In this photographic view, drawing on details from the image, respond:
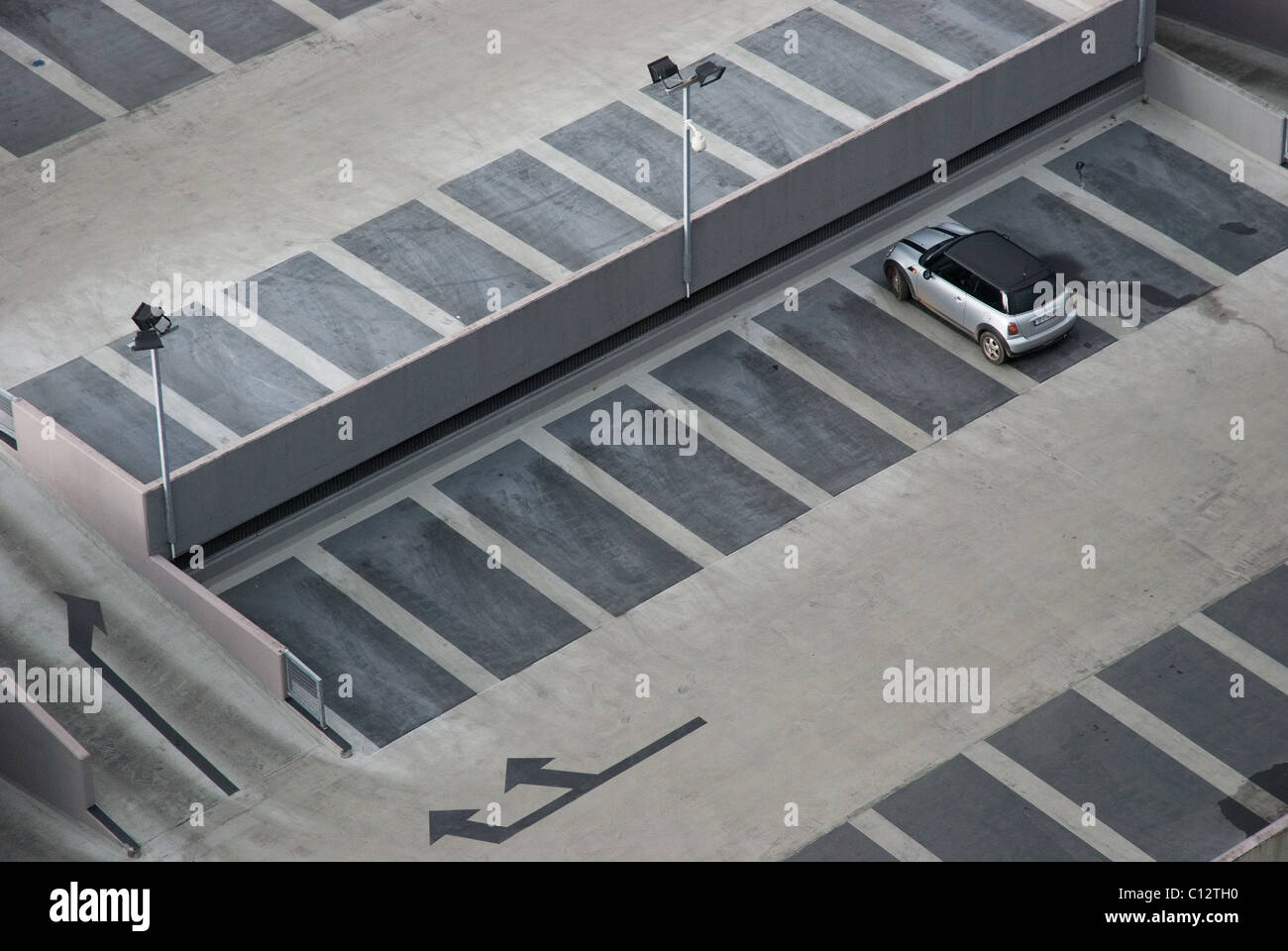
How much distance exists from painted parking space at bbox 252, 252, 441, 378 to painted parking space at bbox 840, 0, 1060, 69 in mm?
11503

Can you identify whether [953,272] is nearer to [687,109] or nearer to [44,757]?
[687,109]

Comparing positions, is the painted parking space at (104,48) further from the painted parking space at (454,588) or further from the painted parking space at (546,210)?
the painted parking space at (454,588)

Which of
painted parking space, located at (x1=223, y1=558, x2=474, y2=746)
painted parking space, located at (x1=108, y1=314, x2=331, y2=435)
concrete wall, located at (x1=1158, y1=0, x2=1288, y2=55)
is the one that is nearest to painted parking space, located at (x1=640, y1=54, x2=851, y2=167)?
painted parking space, located at (x1=108, y1=314, x2=331, y2=435)

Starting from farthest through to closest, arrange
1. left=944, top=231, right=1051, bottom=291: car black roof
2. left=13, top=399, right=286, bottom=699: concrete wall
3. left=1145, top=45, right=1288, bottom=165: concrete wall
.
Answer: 1. left=1145, top=45, right=1288, bottom=165: concrete wall
2. left=944, top=231, right=1051, bottom=291: car black roof
3. left=13, top=399, right=286, bottom=699: concrete wall

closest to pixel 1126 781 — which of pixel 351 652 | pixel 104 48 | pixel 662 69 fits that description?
pixel 351 652

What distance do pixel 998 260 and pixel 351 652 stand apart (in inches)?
518

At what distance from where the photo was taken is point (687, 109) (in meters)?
47.6

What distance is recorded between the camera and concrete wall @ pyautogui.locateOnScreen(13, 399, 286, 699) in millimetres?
43969

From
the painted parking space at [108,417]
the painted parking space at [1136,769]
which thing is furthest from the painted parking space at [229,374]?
the painted parking space at [1136,769]

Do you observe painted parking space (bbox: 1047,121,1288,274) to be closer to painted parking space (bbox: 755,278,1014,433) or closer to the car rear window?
the car rear window

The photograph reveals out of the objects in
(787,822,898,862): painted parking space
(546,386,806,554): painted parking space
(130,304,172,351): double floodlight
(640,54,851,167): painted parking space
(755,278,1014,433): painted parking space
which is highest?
(130,304,172,351): double floodlight

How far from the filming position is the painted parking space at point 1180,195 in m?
52.0

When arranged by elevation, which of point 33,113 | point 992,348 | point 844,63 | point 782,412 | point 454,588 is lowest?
point 454,588

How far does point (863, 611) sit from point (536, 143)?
11.1 meters
